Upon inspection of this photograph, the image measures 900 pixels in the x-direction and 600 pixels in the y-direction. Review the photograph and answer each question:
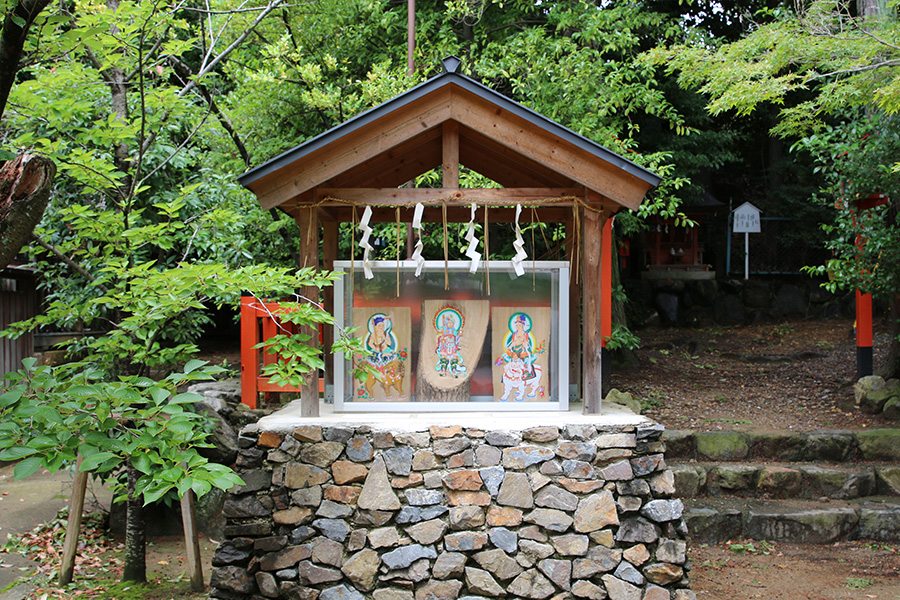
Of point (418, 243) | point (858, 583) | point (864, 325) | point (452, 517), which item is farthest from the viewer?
point (864, 325)

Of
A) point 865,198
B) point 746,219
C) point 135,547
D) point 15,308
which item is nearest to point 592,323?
point 135,547

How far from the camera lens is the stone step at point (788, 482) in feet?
23.6

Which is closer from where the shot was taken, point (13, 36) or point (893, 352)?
point (13, 36)

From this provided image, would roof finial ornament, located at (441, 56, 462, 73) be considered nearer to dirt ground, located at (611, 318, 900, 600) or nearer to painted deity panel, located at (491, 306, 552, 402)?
painted deity panel, located at (491, 306, 552, 402)

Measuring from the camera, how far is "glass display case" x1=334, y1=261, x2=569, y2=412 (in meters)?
5.29

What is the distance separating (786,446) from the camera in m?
7.82

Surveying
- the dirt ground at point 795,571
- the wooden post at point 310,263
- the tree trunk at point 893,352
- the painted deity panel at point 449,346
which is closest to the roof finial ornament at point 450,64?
the wooden post at point 310,263

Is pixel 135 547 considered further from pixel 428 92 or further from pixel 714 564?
pixel 714 564

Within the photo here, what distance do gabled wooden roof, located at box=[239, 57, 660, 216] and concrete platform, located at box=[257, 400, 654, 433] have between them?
165 centimetres

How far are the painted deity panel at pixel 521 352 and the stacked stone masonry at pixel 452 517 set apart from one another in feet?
1.85

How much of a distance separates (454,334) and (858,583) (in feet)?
13.8

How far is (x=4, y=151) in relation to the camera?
4766 mm

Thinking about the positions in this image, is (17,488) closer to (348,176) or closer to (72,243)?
(72,243)

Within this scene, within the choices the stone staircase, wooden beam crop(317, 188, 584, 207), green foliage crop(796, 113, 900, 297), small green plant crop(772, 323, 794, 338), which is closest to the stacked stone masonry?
wooden beam crop(317, 188, 584, 207)
